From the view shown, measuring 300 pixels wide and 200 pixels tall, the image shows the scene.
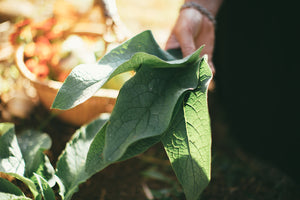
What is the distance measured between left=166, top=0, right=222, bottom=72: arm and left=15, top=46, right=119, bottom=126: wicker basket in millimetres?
225

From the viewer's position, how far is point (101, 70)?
0.40m

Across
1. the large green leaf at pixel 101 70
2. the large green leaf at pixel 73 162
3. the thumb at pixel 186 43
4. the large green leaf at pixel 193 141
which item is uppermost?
the large green leaf at pixel 101 70

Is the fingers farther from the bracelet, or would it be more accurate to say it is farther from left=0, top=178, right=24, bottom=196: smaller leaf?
left=0, top=178, right=24, bottom=196: smaller leaf

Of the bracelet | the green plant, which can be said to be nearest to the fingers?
the bracelet

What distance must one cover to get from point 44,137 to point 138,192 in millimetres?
282

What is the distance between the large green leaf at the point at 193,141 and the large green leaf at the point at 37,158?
0.27 meters

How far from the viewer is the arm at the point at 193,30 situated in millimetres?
619

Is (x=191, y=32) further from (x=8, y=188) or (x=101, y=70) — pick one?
(x=8, y=188)

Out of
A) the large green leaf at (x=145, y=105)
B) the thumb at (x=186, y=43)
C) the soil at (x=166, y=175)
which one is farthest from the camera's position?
the soil at (x=166, y=175)

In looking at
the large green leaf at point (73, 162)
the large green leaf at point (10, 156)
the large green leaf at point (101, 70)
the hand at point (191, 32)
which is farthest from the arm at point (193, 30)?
the large green leaf at point (10, 156)

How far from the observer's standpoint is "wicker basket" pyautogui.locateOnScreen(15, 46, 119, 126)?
2.48 feet

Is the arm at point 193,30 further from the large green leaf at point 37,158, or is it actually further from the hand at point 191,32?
the large green leaf at point 37,158

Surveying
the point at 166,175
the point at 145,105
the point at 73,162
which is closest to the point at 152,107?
the point at 145,105

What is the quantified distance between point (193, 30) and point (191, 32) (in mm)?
34
